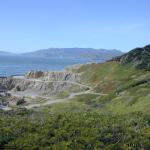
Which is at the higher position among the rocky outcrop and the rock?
the rocky outcrop

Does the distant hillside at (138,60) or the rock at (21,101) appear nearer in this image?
the rock at (21,101)

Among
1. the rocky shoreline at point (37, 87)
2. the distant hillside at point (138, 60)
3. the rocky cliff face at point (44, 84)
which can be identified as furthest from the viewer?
the distant hillside at point (138, 60)

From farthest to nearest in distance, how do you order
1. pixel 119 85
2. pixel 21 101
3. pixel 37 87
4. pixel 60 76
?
pixel 60 76 < pixel 37 87 < pixel 119 85 < pixel 21 101

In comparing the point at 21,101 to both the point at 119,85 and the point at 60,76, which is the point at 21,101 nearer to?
the point at 119,85

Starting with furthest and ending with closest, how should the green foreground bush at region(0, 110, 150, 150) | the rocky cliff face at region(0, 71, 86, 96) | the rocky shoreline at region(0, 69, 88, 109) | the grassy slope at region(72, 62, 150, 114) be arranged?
the rocky cliff face at region(0, 71, 86, 96), the rocky shoreline at region(0, 69, 88, 109), the grassy slope at region(72, 62, 150, 114), the green foreground bush at region(0, 110, 150, 150)

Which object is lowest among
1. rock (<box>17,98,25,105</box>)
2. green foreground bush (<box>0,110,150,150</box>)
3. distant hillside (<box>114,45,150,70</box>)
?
rock (<box>17,98,25,105</box>)

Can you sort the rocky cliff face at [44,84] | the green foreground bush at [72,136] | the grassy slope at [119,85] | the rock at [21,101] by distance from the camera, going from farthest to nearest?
the rocky cliff face at [44,84] < the rock at [21,101] < the grassy slope at [119,85] < the green foreground bush at [72,136]

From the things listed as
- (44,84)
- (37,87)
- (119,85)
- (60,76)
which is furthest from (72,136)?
(60,76)

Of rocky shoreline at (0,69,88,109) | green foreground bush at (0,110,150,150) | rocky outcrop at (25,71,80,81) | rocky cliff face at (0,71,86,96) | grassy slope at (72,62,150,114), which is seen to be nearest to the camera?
green foreground bush at (0,110,150,150)

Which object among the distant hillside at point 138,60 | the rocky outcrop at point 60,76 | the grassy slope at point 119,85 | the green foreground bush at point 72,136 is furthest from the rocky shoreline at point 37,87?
the green foreground bush at point 72,136

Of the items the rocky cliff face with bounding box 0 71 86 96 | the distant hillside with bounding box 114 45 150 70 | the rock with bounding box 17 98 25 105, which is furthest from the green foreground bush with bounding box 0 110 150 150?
the distant hillside with bounding box 114 45 150 70

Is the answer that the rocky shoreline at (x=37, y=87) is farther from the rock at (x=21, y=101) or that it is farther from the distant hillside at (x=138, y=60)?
the distant hillside at (x=138, y=60)

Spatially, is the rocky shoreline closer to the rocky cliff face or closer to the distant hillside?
the rocky cliff face

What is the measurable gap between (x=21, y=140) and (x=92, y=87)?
11344 cm
